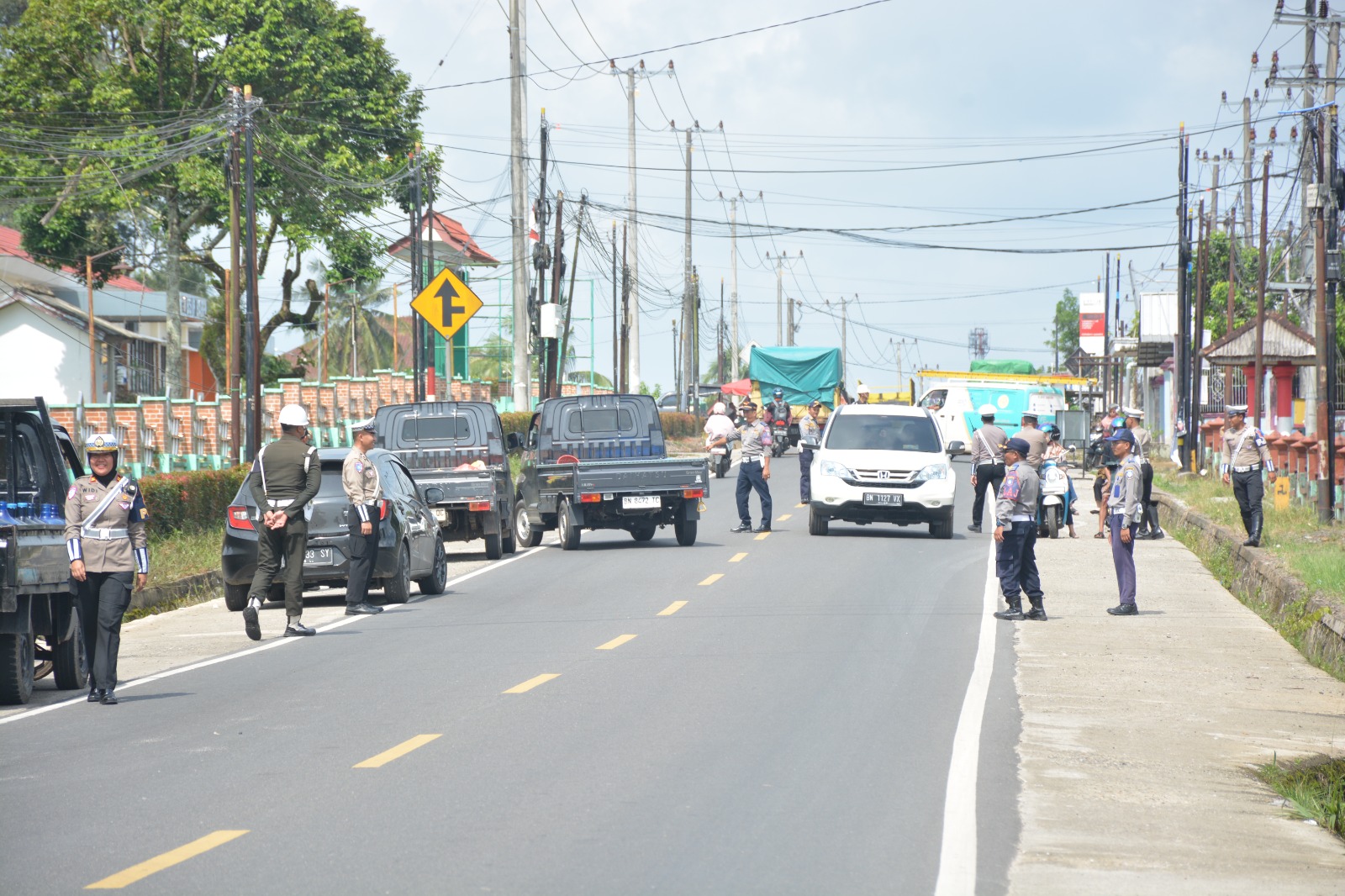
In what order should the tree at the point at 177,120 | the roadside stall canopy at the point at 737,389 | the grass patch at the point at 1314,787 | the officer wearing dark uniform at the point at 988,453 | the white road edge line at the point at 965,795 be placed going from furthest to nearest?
1. the roadside stall canopy at the point at 737,389
2. the tree at the point at 177,120
3. the officer wearing dark uniform at the point at 988,453
4. the grass patch at the point at 1314,787
5. the white road edge line at the point at 965,795

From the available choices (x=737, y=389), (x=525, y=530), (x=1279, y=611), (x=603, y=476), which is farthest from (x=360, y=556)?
(x=737, y=389)

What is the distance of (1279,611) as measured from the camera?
54.5 feet

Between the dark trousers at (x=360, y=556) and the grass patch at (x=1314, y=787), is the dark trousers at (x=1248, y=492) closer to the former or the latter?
the dark trousers at (x=360, y=556)

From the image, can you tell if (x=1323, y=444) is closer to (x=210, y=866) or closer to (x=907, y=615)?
(x=907, y=615)

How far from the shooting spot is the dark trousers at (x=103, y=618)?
37.4 feet

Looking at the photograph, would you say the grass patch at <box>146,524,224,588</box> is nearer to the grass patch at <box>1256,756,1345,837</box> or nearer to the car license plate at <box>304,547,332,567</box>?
the car license plate at <box>304,547,332,567</box>

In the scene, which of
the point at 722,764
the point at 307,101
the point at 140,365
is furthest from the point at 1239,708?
the point at 140,365

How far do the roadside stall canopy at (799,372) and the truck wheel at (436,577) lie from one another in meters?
36.6

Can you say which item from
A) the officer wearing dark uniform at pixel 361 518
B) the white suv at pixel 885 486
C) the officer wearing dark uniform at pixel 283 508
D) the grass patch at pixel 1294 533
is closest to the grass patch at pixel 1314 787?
the grass patch at pixel 1294 533

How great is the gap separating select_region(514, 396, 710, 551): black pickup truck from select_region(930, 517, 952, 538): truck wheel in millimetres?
3689

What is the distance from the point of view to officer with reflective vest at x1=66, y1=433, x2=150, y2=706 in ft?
37.8

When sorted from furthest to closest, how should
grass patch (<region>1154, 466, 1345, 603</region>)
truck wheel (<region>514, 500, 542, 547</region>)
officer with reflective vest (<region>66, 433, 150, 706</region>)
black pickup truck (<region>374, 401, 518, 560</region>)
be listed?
truck wheel (<region>514, 500, 542, 547</region>) → black pickup truck (<region>374, 401, 518, 560</region>) → grass patch (<region>1154, 466, 1345, 603</region>) → officer with reflective vest (<region>66, 433, 150, 706</region>)

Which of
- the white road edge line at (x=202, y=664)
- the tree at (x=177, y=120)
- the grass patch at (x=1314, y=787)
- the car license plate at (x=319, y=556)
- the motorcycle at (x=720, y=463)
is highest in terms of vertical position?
the tree at (x=177, y=120)

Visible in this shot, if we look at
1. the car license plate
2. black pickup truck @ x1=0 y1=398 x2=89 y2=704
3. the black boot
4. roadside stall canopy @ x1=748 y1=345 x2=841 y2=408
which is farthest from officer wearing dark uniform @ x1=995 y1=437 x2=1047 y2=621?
roadside stall canopy @ x1=748 y1=345 x2=841 y2=408
